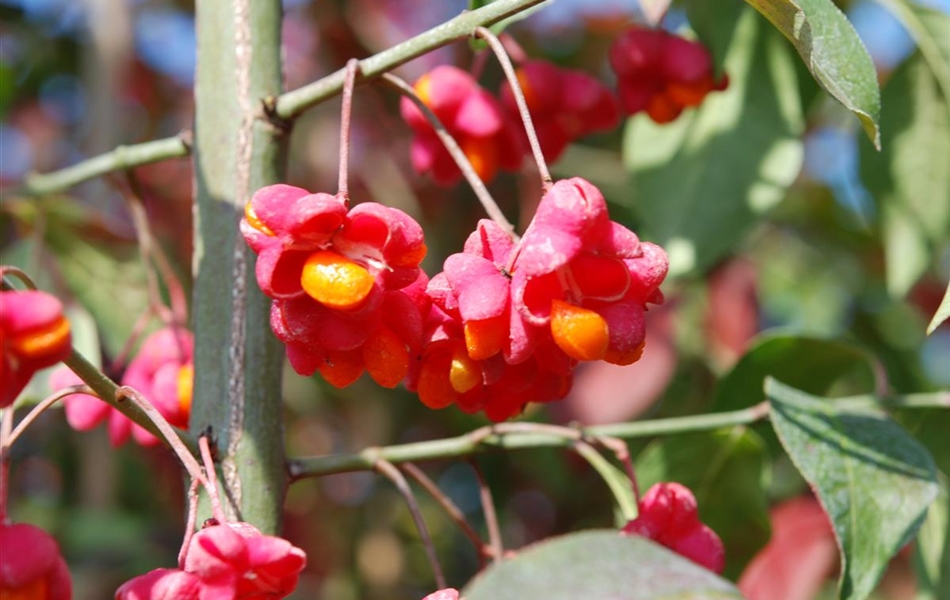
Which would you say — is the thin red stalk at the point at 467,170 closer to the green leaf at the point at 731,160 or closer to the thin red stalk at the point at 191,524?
the thin red stalk at the point at 191,524

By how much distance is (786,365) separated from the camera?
1.31m

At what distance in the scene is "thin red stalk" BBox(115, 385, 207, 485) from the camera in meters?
0.76

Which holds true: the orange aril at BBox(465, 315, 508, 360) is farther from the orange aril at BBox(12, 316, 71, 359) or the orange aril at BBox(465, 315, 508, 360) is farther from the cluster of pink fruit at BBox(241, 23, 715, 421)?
the orange aril at BBox(12, 316, 71, 359)

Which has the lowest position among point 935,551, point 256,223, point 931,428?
point 935,551

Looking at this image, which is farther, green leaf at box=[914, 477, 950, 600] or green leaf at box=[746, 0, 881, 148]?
green leaf at box=[914, 477, 950, 600]

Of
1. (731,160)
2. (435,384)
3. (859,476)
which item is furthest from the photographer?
(731,160)

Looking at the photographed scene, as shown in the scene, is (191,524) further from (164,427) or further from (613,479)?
(613,479)

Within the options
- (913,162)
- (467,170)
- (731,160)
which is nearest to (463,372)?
(467,170)

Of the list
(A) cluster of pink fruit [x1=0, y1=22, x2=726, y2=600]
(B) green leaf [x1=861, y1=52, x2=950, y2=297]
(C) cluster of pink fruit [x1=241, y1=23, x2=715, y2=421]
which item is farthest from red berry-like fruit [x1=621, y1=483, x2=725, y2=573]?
(B) green leaf [x1=861, y1=52, x2=950, y2=297]

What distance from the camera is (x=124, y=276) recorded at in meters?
1.66

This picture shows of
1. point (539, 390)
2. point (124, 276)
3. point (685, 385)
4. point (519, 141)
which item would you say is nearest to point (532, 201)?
point (685, 385)

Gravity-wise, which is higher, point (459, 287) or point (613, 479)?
point (459, 287)

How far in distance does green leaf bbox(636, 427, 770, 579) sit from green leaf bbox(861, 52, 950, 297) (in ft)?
1.12

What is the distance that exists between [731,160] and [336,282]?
0.71 meters
